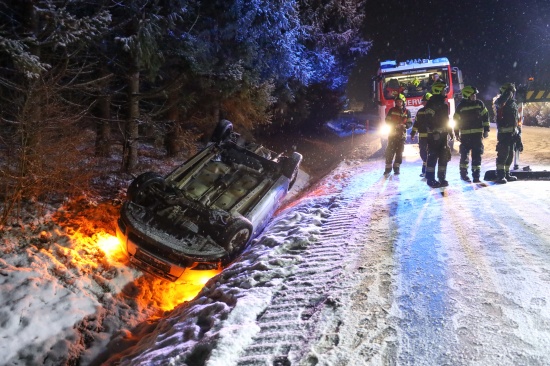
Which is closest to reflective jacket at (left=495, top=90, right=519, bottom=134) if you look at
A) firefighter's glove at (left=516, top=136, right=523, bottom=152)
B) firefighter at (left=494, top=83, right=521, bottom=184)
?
firefighter at (left=494, top=83, right=521, bottom=184)

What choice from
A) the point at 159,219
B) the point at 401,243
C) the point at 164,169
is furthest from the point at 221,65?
the point at 401,243

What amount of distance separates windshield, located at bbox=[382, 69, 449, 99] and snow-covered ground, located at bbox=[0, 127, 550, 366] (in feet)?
19.1

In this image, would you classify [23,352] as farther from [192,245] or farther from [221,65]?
[221,65]

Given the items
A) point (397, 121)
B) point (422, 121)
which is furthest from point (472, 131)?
point (397, 121)

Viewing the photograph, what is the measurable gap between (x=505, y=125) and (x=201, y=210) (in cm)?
569

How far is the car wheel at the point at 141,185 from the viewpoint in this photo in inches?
215

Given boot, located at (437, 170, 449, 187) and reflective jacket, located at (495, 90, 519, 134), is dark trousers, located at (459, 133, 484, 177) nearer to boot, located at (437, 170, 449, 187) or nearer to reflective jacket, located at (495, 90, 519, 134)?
reflective jacket, located at (495, 90, 519, 134)

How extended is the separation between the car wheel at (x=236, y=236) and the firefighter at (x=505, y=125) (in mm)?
4964

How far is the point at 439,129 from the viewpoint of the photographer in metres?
7.05

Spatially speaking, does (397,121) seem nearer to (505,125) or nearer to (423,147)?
(423,147)

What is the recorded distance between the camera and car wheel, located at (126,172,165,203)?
5.46 meters

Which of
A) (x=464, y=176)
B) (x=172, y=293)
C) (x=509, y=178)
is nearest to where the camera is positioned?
(x=172, y=293)

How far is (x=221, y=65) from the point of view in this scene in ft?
33.8

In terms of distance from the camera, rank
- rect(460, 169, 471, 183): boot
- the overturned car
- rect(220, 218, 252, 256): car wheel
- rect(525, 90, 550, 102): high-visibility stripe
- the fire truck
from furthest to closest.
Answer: the fire truck
rect(525, 90, 550, 102): high-visibility stripe
rect(460, 169, 471, 183): boot
rect(220, 218, 252, 256): car wheel
the overturned car
